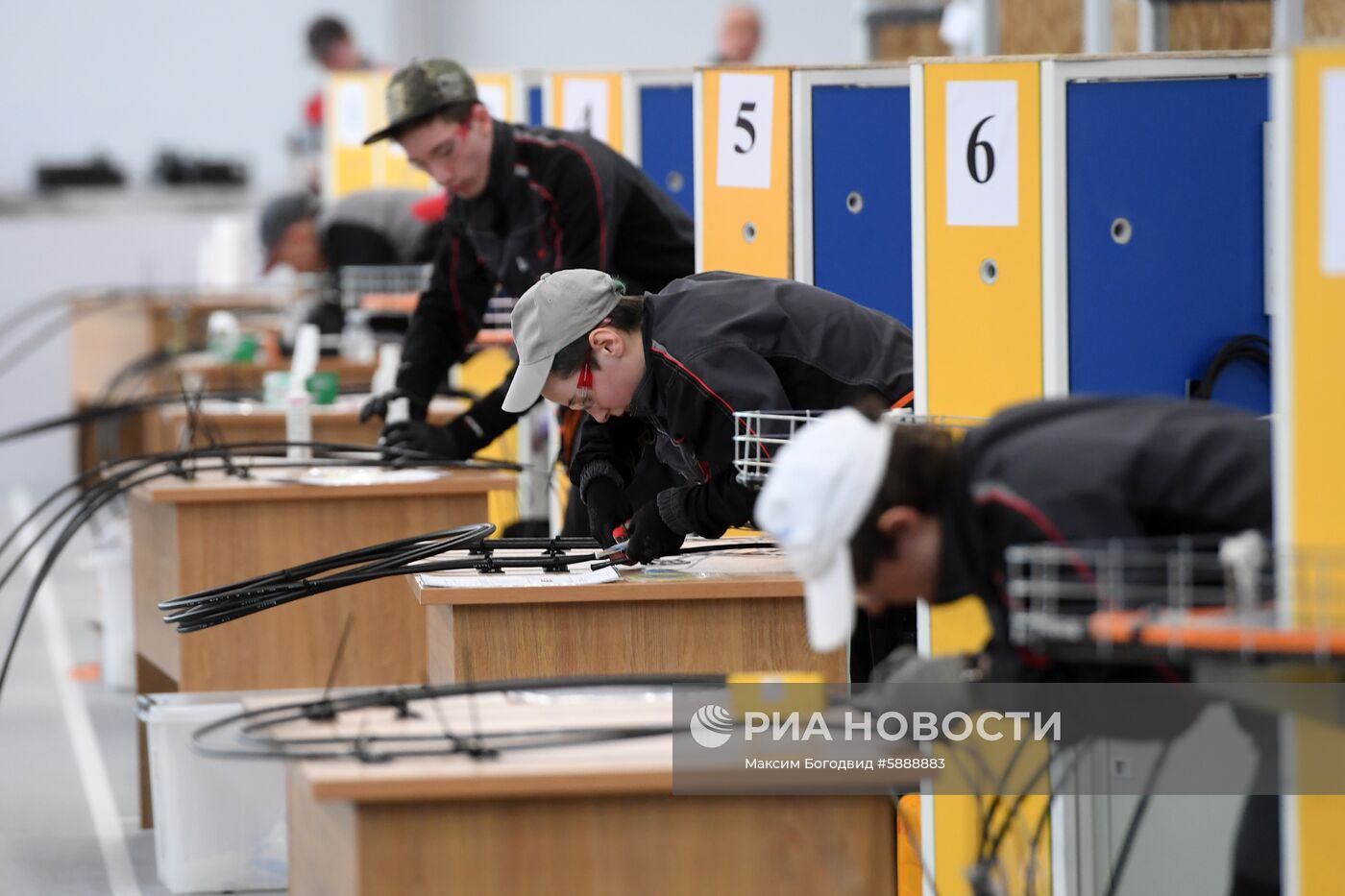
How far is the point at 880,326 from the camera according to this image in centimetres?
325

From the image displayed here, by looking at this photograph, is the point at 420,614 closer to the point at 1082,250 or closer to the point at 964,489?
the point at 1082,250

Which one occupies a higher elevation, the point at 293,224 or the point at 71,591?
the point at 293,224

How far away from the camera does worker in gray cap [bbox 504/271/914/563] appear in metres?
3.04

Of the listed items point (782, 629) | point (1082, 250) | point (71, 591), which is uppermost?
point (1082, 250)

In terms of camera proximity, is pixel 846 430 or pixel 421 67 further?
pixel 421 67

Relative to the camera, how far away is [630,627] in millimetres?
3051

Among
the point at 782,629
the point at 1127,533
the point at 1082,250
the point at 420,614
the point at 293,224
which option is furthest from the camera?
the point at 293,224

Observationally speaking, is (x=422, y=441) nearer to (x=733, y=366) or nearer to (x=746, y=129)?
(x=746, y=129)

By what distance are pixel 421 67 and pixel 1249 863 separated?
2.76 meters

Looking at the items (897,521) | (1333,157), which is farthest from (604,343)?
(1333,157)

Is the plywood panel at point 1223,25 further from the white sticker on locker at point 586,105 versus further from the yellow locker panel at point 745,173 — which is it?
the yellow locker panel at point 745,173

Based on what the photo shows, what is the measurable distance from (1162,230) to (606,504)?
3.53ft

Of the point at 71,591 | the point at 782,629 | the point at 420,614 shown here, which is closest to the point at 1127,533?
the point at 782,629

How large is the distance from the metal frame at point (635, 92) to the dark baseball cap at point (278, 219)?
2506mm
